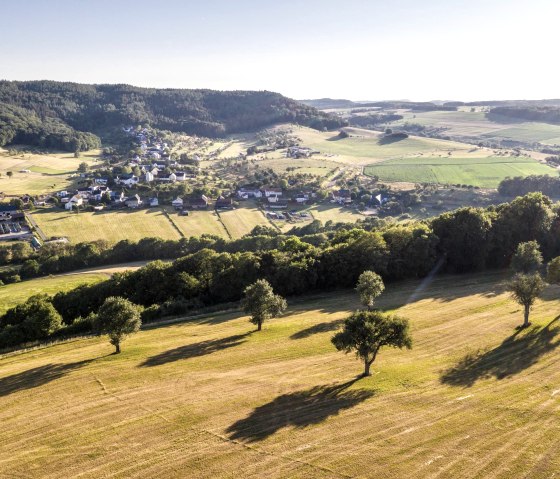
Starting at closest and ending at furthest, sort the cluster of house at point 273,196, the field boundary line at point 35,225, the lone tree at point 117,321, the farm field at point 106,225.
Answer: the lone tree at point 117,321 < the field boundary line at point 35,225 < the farm field at point 106,225 < the cluster of house at point 273,196

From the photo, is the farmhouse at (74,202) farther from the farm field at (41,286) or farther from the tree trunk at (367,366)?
the tree trunk at (367,366)

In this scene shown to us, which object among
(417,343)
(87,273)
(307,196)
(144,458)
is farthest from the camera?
(307,196)

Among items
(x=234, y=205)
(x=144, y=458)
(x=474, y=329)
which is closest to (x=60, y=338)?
(x=144, y=458)

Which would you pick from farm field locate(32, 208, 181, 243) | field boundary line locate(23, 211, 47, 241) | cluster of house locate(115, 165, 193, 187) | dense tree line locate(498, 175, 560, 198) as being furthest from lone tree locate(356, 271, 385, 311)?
cluster of house locate(115, 165, 193, 187)

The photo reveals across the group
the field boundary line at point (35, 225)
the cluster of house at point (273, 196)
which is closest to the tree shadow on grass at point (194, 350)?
the field boundary line at point (35, 225)

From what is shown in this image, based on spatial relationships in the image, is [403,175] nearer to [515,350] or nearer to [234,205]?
[234,205]

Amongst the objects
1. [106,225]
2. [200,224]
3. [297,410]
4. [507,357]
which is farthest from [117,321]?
[106,225]

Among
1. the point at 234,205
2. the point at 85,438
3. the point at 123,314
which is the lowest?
the point at 85,438
